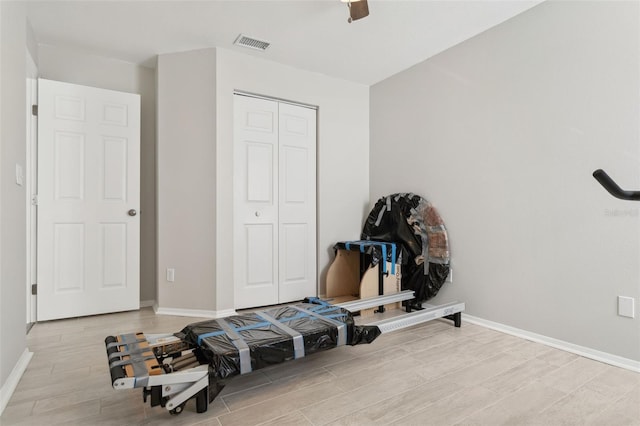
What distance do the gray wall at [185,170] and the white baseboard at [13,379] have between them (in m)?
1.19

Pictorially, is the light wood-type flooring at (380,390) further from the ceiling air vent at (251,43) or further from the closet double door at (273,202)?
the ceiling air vent at (251,43)

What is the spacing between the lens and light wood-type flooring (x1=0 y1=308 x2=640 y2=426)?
5.39 ft

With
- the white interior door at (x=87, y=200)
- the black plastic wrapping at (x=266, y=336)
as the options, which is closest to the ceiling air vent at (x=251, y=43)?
the white interior door at (x=87, y=200)

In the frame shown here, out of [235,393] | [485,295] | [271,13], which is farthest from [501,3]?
[235,393]

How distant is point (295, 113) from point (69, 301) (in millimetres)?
2846

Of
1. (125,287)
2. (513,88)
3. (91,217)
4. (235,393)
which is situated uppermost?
(513,88)

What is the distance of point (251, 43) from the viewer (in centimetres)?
322

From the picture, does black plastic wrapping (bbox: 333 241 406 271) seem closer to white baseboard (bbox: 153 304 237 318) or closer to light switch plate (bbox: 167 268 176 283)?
white baseboard (bbox: 153 304 237 318)

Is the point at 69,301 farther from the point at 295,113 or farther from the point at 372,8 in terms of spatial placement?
the point at 372,8

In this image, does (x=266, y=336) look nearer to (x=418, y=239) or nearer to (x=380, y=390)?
(x=380, y=390)

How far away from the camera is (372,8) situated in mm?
2666

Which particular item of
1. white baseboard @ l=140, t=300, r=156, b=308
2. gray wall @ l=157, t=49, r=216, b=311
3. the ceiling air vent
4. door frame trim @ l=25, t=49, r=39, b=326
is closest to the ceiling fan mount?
the ceiling air vent

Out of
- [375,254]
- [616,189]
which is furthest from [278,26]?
[616,189]

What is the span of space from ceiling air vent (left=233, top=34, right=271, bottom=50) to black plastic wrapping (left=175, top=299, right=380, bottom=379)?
7.82 feet
